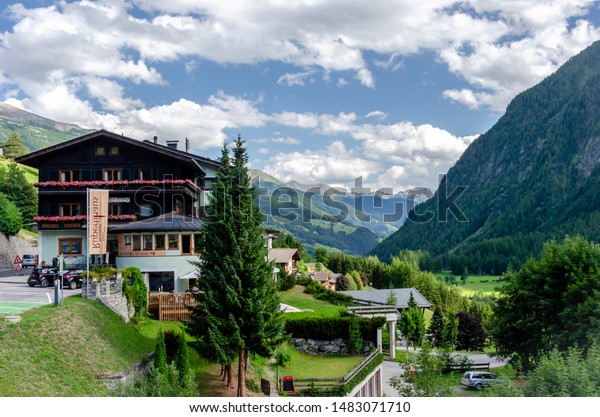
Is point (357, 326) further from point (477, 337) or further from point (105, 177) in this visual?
point (477, 337)

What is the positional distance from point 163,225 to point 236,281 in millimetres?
13022

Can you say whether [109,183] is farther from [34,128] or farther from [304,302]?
[34,128]

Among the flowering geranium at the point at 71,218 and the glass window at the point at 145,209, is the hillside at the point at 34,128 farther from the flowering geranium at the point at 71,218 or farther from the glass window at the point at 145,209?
the glass window at the point at 145,209

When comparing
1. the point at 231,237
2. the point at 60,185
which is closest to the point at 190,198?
the point at 60,185

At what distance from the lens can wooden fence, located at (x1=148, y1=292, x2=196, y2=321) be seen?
2705cm

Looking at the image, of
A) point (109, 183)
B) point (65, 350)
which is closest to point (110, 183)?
point (109, 183)

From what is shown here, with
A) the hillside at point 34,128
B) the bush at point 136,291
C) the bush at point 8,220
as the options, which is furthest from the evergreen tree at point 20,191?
the bush at point 136,291

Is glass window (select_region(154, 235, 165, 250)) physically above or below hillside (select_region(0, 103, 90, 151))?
below

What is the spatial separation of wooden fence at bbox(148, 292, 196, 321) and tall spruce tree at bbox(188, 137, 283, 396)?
21.2 feet

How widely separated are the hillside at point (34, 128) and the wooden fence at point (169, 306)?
907 cm

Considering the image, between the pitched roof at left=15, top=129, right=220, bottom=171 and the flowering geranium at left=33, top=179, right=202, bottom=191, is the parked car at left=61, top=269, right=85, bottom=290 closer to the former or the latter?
the flowering geranium at left=33, top=179, right=202, bottom=191

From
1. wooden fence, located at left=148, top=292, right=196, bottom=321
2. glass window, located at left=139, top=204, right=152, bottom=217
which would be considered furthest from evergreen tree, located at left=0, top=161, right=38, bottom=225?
wooden fence, located at left=148, top=292, right=196, bottom=321

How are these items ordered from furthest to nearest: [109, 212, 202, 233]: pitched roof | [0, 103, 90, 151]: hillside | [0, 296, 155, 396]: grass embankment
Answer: [109, 212, 202, 233]: pitched roof → [0, 103, 90, 151]: hillside → [0, 296, 155, 396]: grass embankment

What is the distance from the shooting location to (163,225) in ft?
104
